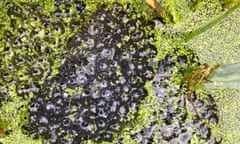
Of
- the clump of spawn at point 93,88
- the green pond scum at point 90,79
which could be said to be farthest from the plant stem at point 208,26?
the clump of spawn at point 93,88

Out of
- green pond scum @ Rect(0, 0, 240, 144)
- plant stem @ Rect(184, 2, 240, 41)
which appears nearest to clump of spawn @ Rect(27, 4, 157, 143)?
green pond scum @ Rect(0, 0, 240, 144)

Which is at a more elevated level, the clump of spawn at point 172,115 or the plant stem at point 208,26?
the plant stem at point 208,26

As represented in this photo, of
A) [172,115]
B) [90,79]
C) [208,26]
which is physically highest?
[208,26]

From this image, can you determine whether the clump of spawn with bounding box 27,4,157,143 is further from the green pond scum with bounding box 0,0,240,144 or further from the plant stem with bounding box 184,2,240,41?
the plant stem with bounding box 184,2,240,41

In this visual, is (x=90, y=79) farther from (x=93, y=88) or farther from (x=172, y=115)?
(x=172, y=115)

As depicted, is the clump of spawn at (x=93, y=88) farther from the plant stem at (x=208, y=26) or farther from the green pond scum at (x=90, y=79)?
the plant stem at (x=208, y=26)

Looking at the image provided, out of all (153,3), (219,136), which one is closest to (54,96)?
(153,3)

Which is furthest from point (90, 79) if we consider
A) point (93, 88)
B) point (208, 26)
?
point (208, 26)
